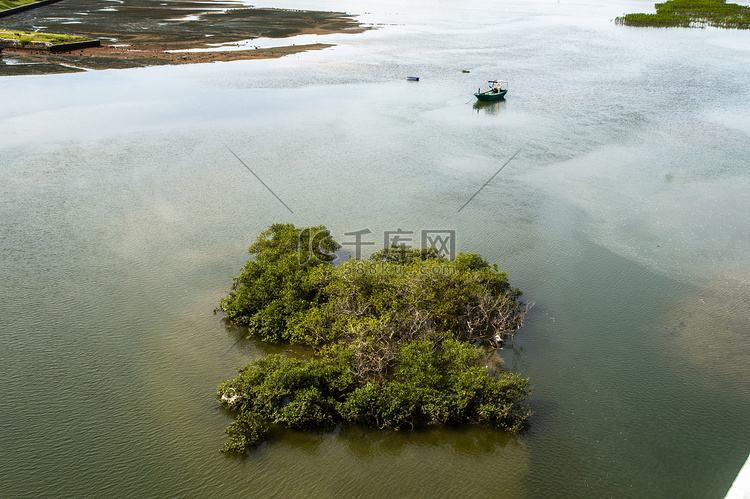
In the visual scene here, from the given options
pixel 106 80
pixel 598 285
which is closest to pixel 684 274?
pixel 598 285

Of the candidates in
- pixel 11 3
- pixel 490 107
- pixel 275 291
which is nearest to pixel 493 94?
pixel 490 107

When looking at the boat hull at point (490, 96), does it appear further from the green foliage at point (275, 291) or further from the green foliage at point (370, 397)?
the green foliage at point (370, 397)

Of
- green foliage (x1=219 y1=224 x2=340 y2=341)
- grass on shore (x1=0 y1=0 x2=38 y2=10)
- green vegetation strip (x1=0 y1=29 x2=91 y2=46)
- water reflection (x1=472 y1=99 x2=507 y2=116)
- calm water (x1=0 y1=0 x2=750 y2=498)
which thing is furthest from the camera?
grass on shore (x1=0 y1=0 x2=38 y2=10)

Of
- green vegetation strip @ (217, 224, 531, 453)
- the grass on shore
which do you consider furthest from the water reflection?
the grass on shore

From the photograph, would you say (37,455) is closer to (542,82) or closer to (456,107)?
(456,107)

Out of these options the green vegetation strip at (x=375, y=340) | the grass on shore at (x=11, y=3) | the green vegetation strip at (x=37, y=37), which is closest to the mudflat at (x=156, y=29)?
the green vegetation strip at (x=37, y=37)

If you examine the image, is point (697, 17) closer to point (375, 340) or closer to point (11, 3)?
point (375, 340)

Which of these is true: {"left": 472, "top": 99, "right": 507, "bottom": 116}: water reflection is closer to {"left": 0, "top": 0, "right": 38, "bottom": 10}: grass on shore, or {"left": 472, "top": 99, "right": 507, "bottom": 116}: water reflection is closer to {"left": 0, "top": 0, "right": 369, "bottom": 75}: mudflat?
{"left": 0, "top": 0, "right": 369, "bottom": 75}: mudflat
